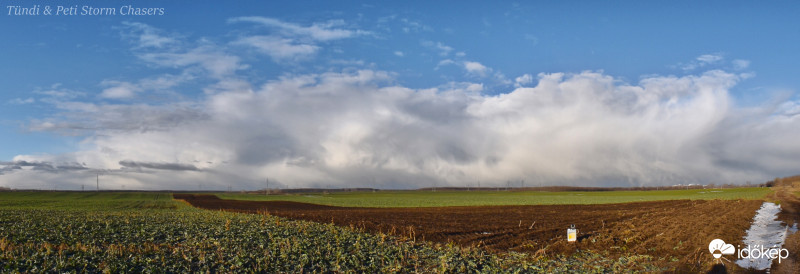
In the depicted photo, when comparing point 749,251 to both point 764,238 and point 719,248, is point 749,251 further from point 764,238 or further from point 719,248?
point 764,238

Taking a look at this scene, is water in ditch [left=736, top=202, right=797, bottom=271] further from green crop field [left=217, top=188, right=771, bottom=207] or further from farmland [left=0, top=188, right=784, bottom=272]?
green crop field [left=217, top=188, right=771, bottom=207]

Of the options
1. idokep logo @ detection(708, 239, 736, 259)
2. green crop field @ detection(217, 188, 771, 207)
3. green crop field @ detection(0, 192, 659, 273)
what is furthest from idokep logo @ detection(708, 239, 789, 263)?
green crop field @ detection(217, 188, 771, 207)

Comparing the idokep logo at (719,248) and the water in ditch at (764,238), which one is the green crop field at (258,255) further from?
the water in ditch at (764,238)

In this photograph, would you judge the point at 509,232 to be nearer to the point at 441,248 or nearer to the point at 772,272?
the point at 441,248

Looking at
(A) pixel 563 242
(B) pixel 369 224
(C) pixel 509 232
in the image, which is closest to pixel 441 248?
(A) pixel 563 242

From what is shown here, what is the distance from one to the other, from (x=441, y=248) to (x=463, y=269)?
183 inches

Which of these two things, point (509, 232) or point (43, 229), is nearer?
point (43, 229)

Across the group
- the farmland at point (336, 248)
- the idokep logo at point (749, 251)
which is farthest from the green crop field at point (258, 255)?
the idokep logo at point (749, 251)

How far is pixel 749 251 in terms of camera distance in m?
19.1

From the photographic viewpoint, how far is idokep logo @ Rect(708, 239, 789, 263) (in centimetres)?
1771

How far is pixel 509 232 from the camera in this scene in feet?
89.3

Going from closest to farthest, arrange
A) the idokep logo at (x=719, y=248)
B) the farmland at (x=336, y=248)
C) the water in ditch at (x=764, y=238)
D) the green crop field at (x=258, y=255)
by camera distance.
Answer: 1. the green crop field at (x=258, y=255)
2. the farmland at (x=336, y=248)
3. the water in ditch at (x=764, y=238)
4. the idokep logo at (x=719, y=248)

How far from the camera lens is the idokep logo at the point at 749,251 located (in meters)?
17.7

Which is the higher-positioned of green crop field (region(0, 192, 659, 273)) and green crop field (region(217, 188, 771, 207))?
green crop field (region(0, 192, 659, 273))
